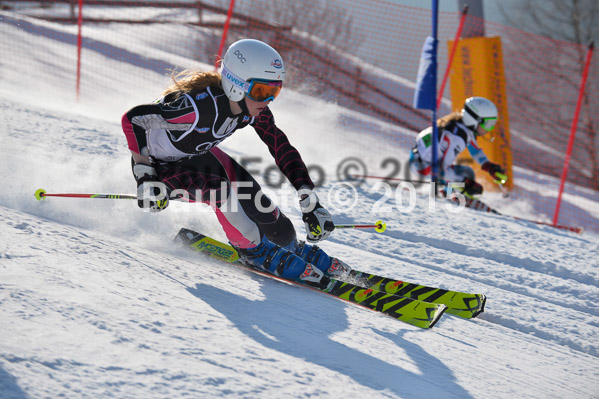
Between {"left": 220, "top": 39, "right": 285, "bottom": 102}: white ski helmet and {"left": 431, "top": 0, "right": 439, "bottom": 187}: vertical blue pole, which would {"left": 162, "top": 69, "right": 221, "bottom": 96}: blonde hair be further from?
{"left": 431, "top": 0, "right": 439, "bottom": 187}: vertical blue pole

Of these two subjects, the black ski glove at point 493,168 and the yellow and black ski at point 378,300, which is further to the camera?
the black ski glove at point 493,168

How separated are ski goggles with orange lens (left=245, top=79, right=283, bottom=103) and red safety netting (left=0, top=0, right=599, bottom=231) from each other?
7293 millimetres

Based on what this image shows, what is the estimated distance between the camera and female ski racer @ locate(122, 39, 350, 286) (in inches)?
116

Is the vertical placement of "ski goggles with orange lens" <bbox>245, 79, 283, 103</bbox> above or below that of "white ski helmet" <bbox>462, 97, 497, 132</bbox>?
below

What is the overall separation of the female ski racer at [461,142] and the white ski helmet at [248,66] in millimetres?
4289

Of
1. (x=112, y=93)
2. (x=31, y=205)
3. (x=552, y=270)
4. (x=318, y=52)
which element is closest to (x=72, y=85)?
(x=112, y=93)

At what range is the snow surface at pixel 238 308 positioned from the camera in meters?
1.82

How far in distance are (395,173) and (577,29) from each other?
11.1 meters

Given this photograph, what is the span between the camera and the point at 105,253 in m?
2.85

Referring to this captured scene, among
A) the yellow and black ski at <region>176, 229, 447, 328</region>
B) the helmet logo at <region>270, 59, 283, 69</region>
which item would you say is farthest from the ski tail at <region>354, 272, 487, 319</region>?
the helmet logo at <region>270, 59, 283, 69</region>

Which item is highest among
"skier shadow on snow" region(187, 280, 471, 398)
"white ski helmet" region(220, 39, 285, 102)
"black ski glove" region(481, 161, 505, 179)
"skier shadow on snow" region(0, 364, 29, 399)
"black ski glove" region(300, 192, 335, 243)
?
"black ski glove" region(481, 161, 505, 179)

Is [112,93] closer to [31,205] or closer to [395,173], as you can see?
[395,173]

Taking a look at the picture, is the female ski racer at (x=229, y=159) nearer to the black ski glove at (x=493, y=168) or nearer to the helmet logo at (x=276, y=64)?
the helmet logo at (x=276, y=64)
